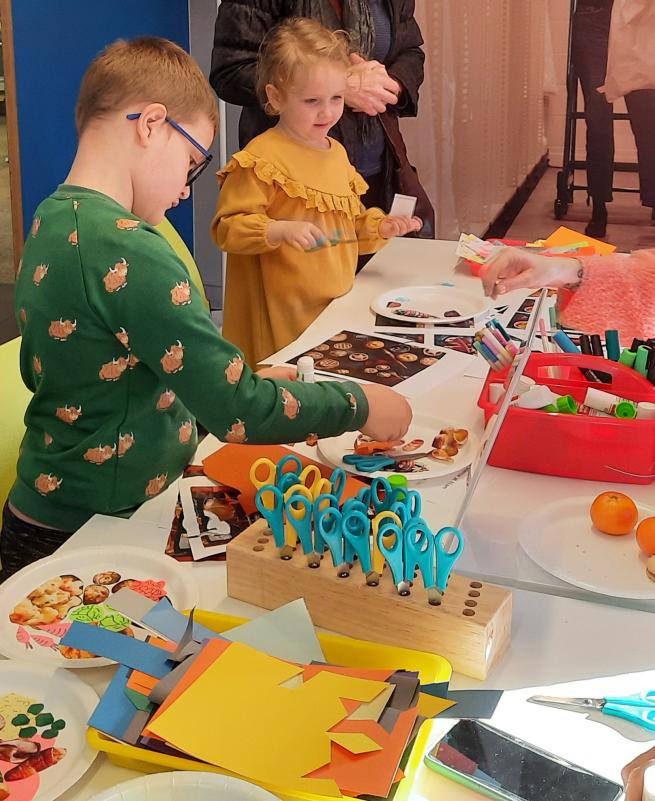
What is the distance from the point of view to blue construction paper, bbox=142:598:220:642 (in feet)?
3.28

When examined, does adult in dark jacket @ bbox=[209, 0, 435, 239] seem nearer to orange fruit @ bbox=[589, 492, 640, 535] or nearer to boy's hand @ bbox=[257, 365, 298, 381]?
boy's hand @ bbox=[257, 365, 298, 381]

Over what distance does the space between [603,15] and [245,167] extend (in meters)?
2.02

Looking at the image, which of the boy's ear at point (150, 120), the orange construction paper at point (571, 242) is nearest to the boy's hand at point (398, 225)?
the orange construction paper at point (571, 242)

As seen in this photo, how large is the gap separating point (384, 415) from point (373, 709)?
0.59 metres

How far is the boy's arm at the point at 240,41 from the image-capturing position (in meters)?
2.65

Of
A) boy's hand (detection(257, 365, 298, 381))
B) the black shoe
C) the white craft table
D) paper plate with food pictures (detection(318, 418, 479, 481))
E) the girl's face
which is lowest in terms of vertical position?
the black shoe

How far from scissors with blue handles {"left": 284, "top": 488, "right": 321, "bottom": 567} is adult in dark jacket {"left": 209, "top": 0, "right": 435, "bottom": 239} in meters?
1.80

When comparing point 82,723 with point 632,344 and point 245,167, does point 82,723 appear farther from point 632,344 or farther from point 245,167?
point 245,167

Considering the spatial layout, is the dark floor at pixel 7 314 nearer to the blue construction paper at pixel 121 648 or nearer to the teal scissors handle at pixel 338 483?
the teal scissors handle at pixel 338 483

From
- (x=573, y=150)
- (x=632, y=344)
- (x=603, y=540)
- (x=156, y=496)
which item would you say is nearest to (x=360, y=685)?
(x=603, y=540)

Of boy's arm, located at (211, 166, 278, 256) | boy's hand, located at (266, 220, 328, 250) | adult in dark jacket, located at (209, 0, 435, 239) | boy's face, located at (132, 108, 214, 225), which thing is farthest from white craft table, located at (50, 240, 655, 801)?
adult in dark jacket, located at (209, 0, 435, 239)

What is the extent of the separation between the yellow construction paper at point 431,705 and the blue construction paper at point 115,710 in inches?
10.6

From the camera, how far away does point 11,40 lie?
10.1 ft

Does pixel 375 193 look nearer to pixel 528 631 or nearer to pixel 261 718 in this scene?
pixel 528 631
